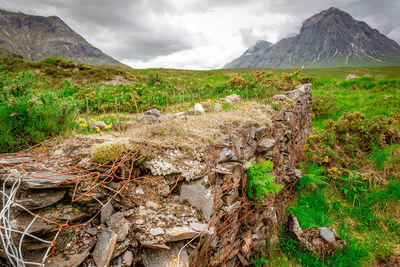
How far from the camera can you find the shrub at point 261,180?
3429 millimetres

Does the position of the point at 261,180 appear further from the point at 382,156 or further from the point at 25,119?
the point at 382,156

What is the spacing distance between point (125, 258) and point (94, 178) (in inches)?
39.8

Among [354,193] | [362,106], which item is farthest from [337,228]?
[362,106]

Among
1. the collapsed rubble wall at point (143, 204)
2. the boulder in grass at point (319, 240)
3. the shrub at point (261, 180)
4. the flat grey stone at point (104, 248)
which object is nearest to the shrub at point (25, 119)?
the collapsed rubble wall at point (143, 204)

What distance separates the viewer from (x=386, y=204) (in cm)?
498

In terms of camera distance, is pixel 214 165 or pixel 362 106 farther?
pixel 362 106

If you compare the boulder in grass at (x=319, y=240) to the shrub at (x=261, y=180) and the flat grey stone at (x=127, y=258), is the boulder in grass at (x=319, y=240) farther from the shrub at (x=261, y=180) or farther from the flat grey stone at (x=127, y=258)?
the flat grey stone at (x=127, y=258)

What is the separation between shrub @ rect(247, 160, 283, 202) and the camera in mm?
3429

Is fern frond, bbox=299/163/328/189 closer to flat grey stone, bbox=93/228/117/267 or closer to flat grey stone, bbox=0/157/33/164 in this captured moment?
flat grey stone, bbox=93/228/117/267

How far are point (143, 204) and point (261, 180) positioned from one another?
85.7 inches

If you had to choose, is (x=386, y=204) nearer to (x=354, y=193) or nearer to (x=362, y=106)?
(x=354, y=193)

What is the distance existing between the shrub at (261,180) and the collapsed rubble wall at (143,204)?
0.60 feet

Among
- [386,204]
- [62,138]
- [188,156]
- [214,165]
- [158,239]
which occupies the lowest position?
[386,204]

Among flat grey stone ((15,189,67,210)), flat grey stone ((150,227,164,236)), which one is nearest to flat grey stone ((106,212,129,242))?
flat grey stone ((150,227,164,236))
